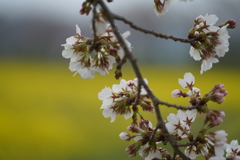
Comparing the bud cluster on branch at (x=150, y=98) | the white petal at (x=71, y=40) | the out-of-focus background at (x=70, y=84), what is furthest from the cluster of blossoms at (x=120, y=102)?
the out-of-focus background at (x=70, y=84)

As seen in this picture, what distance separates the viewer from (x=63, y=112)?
12.0 ft

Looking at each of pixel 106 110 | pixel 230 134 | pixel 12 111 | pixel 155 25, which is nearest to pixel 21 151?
pixel 12 111

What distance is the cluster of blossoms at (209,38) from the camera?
1.67 feet

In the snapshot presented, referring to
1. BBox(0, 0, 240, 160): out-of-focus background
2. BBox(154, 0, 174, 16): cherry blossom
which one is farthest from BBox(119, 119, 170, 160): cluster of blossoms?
BBox(0, 0, 240, 160): out-of-focus background

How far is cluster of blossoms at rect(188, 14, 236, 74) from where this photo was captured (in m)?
0.51

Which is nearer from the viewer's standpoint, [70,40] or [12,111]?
[70,40]

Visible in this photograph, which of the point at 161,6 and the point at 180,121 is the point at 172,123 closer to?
the point at 180,121

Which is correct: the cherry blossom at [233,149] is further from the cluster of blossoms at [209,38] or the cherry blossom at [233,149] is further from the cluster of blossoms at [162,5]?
the cluster of blossoms at [162,5]

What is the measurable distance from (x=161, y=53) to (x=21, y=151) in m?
4.33

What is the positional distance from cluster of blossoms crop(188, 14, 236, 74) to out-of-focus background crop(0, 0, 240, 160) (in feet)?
6.55

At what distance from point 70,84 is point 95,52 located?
4.28m

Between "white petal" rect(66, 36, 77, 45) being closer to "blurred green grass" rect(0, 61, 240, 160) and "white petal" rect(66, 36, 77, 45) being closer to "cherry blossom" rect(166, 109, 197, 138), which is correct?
"cherry blossom" rect(166, 109, 197, 138)

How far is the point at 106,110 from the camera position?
0.53 metres

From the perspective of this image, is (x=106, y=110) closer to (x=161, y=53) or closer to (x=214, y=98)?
(x=214, y=98)
